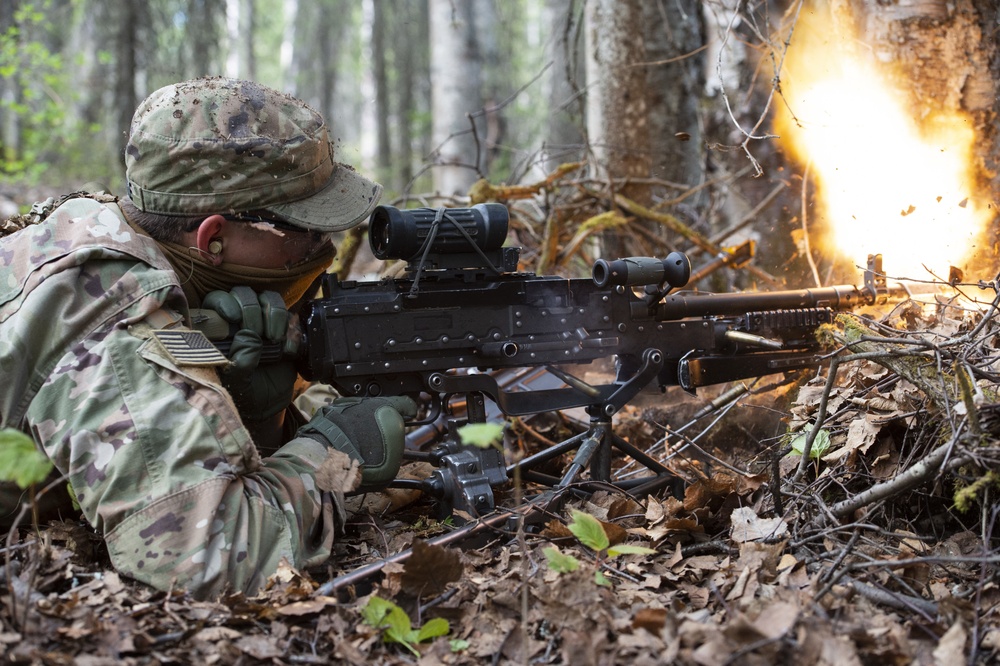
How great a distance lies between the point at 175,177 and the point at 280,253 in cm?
49

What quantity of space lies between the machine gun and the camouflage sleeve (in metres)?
0.80

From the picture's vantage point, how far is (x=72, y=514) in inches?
129

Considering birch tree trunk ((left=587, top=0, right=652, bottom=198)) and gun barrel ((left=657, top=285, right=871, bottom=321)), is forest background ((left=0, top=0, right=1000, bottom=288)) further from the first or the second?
gun barrel ((left=657, top=285, right=871, bottom=321))

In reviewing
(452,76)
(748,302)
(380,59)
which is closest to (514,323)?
(748,302)

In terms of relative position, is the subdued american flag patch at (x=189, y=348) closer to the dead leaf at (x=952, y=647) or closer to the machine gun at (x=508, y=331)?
the machine gun at (x=508, y=331)

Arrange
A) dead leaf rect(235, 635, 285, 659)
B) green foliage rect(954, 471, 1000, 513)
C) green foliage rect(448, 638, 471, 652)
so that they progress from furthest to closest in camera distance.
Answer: green foliage rect(954, 471, 1000, 513)
green foliage rect(448, 638, 471, 652)
dead leaf rect(235, 635, 285, 659)

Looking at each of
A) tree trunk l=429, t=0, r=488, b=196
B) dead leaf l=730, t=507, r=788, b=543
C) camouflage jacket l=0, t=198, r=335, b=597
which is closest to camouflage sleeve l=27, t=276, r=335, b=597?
camouflage jacket l=0, t=198, r=335, b=597

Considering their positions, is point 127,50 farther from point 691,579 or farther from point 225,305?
point 691,579

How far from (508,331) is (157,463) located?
1586 millimetres

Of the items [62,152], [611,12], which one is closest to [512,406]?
[611,12]

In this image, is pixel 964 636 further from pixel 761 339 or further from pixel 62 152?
pixel 62 152

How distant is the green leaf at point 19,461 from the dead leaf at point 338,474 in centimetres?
109

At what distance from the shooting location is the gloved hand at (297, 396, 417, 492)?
3242mm

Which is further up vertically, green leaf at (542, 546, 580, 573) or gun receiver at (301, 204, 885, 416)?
gun receiver at (301, 204, 885, 416)
